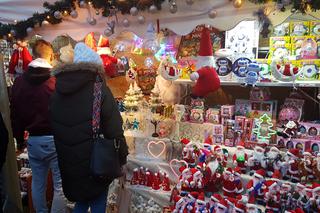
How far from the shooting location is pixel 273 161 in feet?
8.12

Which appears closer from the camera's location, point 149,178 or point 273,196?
point 273,196

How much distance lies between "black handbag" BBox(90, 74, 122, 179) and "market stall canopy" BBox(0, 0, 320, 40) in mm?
839

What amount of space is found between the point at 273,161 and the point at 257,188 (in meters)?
0.24

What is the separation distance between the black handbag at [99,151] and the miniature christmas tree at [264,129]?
122cm

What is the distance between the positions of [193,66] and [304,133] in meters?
1.18

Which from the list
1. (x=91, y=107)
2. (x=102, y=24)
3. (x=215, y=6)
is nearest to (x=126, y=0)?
(x=102, y=24)

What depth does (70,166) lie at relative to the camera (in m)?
2.26

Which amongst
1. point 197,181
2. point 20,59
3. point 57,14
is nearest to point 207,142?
point 197,181

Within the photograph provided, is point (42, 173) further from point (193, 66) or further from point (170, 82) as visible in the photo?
point (193, 66)

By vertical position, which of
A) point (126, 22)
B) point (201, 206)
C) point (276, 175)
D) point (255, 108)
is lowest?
point (201, 206)

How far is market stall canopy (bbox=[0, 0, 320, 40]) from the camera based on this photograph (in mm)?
2420

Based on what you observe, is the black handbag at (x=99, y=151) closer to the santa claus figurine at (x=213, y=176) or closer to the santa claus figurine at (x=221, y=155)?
the santa claus figurine at (x=213, y=176)

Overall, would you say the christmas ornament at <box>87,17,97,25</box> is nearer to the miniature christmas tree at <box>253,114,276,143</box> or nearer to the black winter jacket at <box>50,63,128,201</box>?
the black winter jacket at <box>50,63,128,201</box>

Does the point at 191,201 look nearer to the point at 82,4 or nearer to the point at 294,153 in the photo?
the point at 294,153
